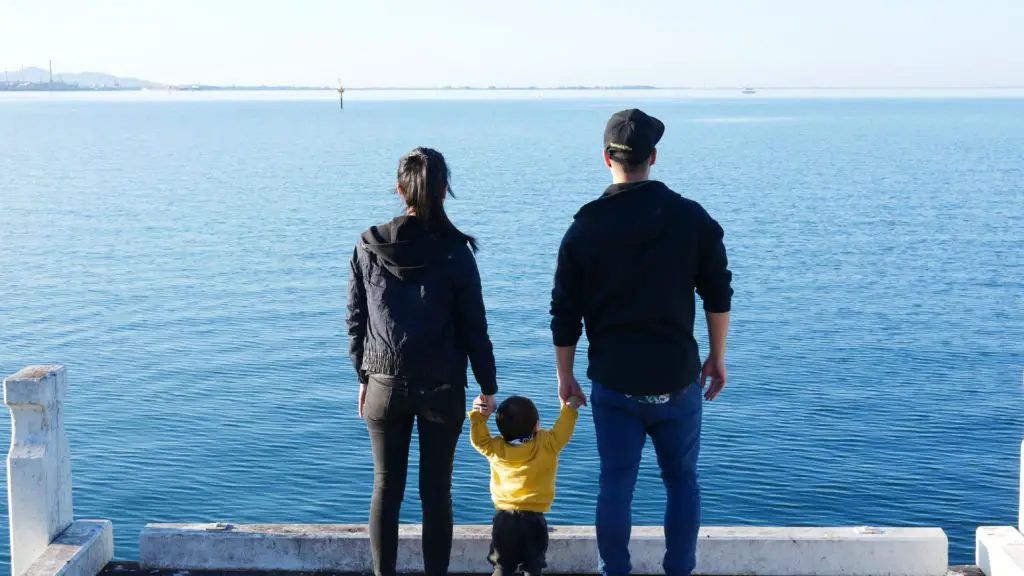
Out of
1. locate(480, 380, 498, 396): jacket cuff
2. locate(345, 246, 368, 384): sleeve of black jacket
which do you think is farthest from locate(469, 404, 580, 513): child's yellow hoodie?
locate(345, 246, 368, 384): sleeve of black jacket

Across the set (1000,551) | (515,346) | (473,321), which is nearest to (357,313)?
(473,321)

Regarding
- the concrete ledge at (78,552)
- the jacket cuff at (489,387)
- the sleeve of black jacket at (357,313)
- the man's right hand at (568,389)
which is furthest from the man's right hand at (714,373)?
the concrete ledge at (78,552)

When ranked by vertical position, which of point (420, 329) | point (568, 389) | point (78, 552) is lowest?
point (78, 552)

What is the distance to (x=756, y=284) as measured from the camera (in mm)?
30688

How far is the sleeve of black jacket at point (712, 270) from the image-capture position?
468cm

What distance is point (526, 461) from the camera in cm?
505

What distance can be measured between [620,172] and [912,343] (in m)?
21.4

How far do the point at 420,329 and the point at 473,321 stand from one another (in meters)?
0.23

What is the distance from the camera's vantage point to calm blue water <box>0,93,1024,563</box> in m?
16.4

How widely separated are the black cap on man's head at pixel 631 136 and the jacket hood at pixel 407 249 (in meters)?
0.84

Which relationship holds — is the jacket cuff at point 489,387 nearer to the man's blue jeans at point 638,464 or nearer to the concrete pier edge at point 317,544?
the man's blue jeans at point 638,464

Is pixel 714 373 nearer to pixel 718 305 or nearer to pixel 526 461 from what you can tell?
pixel 718 305

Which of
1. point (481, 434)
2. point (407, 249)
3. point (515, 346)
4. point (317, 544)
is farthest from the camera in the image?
point (515, 346)

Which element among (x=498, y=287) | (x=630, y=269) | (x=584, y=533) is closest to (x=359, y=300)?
(x=630, y=269)
